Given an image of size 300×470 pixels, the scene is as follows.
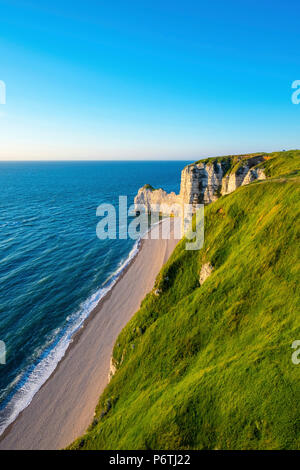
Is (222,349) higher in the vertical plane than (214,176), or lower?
lower

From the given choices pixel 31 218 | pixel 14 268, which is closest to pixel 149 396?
pixel 14 268

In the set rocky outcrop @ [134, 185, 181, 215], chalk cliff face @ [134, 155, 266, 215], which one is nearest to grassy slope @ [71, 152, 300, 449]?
chalk cliff face @ [134, 155, 266, 215]

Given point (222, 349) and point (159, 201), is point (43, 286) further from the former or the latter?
point (159, 201)

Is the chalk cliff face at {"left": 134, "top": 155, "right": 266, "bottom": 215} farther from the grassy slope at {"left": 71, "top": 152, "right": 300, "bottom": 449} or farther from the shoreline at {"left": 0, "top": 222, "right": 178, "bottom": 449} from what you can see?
the shoreline at {"left": 0, "top": 222, "right": 178, "bottom": 449}

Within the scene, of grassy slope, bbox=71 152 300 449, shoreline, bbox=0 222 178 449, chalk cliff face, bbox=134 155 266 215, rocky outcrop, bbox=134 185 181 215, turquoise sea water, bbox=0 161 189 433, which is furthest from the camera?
rocky outcrop, bbox=134 185 181 215

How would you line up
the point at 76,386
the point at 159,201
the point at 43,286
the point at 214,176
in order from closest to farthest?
the point at 76,386 → the point at 43,286 → the point at 214,176 → the point at 159,201

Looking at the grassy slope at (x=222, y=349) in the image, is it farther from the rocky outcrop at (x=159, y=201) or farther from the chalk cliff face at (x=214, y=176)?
the rocky outcrop at (x=159, y=201)

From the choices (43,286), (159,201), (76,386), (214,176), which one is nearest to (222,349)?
(76,386)
